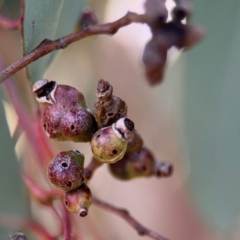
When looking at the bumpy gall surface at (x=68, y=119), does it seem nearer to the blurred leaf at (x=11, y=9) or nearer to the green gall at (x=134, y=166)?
the green gall at (x=134, y=166)

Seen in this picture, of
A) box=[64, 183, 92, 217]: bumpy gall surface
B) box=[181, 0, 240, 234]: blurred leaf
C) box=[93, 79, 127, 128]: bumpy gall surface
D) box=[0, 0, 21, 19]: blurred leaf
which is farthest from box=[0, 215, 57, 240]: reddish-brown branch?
box=[0, 0, 21, 19]: blurred leaf

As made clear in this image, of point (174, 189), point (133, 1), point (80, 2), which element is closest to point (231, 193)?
point (80, 2)

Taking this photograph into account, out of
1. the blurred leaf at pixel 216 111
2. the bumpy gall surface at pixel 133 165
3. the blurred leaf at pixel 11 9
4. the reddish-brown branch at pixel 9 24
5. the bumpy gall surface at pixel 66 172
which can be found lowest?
the bumpy gall surface at pixel 66 172

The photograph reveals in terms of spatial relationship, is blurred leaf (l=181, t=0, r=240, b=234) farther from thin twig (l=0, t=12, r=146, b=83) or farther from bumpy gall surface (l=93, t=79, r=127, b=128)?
bumpy gall surface (l=93, t=79, r=127, b=128)

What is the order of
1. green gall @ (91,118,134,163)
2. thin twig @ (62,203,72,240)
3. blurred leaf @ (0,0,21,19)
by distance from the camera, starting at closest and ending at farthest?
green gall @ (91,118,134,163) → thin twig @ (62,203,72,240) → blurred leaf @ (0,0,21,19)

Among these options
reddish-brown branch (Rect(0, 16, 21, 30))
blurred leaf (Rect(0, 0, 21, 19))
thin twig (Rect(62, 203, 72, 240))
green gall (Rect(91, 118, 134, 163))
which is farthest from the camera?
blurred leaf (Rect(0, 0, 21, 19))

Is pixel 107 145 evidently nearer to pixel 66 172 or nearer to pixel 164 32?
pixel 66 172

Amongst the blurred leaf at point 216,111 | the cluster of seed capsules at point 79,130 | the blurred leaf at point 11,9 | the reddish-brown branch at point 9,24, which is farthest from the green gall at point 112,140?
the blurred leaf at point 11,9
